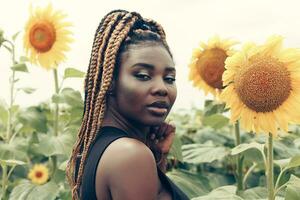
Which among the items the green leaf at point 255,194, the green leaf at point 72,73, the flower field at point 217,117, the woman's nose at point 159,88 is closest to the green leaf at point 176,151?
the flower field at point 217,117

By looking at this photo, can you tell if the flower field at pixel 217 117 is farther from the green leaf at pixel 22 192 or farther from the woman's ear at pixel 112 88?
the woman's ear at pixel 112 88

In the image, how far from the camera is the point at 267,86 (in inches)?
92.9

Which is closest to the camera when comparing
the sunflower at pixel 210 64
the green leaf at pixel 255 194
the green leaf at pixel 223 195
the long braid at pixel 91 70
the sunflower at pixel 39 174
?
the long braid at pixel 91 70

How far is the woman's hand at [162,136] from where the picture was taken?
2.19 meters

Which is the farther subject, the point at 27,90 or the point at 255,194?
the point at 27,90

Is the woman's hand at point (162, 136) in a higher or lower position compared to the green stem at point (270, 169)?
higher

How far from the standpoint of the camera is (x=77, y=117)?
349cm

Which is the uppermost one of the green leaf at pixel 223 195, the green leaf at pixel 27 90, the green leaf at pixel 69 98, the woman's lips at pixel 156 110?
the woman's lips at pixel 156 110

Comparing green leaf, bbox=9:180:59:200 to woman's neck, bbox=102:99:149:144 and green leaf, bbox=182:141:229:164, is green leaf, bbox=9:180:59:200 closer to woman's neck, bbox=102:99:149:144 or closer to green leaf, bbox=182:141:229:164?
green leaf, bbox=182:141:229:164

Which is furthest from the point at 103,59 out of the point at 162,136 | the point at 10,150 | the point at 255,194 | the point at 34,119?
the point at 34,119

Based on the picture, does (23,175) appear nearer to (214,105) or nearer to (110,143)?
(214,105)

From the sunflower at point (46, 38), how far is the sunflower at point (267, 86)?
1.62 m

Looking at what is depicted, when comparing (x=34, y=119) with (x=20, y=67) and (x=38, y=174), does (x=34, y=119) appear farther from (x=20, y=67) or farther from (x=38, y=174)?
(x=38, y=174)

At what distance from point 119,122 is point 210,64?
1469mm
